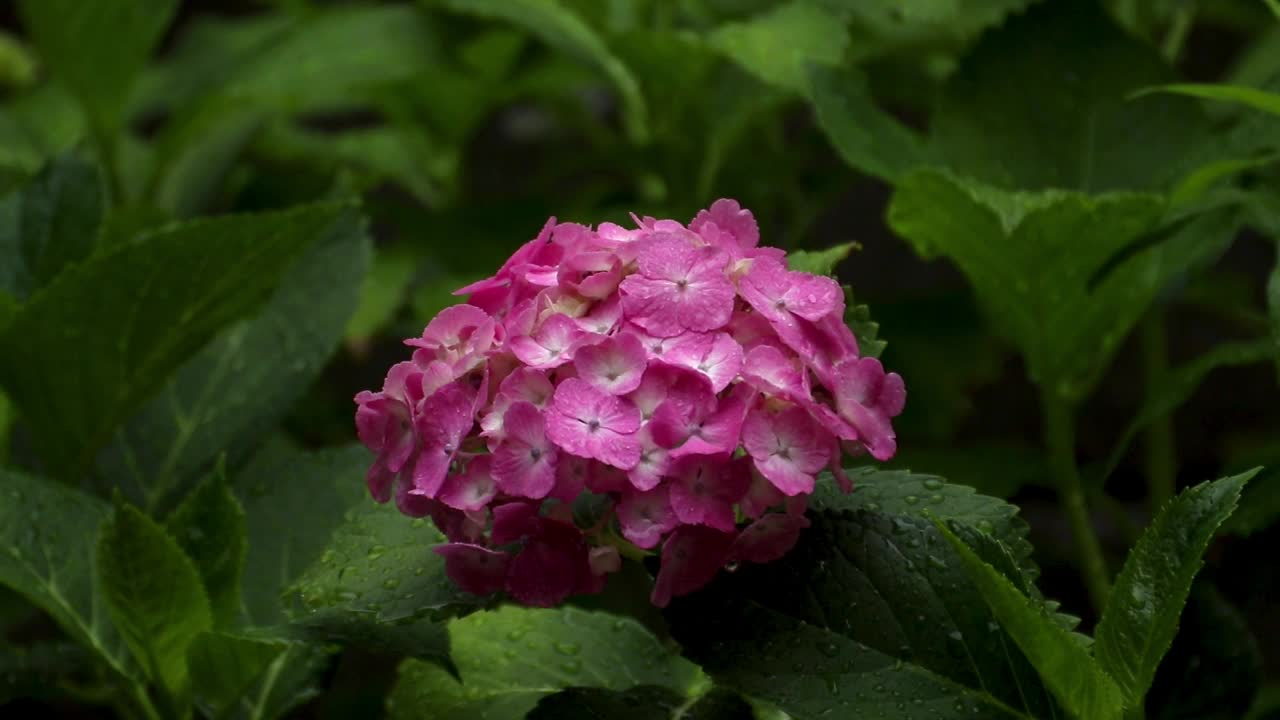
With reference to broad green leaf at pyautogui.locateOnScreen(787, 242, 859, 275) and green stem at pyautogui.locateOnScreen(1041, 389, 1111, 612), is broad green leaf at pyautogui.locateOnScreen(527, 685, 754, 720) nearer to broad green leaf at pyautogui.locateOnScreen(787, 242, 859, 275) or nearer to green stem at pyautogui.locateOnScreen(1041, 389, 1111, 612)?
broad green leaf at pyautogui.locateOnScreen(787, 242, 859, 275)

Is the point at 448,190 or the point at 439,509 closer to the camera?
the point at 439,509

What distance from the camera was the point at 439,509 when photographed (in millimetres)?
736

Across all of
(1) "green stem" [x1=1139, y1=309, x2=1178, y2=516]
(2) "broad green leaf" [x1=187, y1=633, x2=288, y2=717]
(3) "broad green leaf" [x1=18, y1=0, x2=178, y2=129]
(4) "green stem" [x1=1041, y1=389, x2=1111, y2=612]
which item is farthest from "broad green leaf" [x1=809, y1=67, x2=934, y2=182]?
(3) "broad green leaf" [x1=18, y1=0, x2=178, y2=129]

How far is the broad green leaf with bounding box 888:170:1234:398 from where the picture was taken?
999 mm

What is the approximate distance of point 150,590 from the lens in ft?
2.89

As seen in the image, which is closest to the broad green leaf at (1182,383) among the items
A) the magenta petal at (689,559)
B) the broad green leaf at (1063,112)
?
the broad green leaf at (1063,112)

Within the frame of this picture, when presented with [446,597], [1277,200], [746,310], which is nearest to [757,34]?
[1277,200]

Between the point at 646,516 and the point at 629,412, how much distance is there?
0.17 ft

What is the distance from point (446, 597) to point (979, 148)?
0.65 metres

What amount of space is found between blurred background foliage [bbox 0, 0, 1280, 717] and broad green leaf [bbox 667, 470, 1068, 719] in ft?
1.03

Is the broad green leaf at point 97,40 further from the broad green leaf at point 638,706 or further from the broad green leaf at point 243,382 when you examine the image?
the broad green leaf at point 638,706

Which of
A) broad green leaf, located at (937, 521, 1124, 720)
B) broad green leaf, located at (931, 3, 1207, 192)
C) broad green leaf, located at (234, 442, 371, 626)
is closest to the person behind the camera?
broad green leaf, located at (937, 521, 1124, 720)

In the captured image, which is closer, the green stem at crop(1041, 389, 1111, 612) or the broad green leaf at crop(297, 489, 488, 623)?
the broad green leaf at crop(297, 489, 488, 623)

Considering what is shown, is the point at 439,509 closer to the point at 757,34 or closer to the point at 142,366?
the point at 142,366
